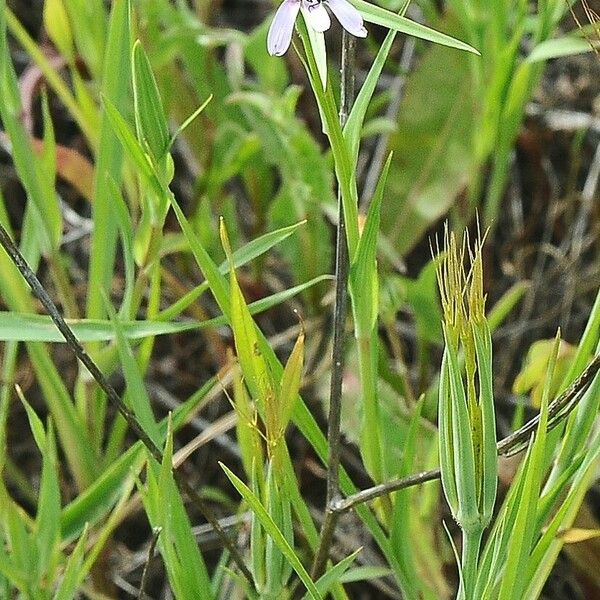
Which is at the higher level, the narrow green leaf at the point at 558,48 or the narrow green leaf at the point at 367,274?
the narrow green leaf at the point at 558,48

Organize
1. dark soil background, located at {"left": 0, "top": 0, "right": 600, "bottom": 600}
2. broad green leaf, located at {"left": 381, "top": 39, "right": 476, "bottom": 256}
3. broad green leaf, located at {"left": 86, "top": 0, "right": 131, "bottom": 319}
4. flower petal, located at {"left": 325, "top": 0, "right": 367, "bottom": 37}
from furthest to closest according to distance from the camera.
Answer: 1. broad green leaf, located at {"left": 381, "top": 39, "right": 476, "bottom": 256}
2. dark soil background, located at {"left": 0, "top": 0, "right": 600, "bottom": 600}
3. broad green leaf, located at {"left": 86, "top": 0, "right": 131, "bottom": 319}
4. flower petal, located at {"left": 325, "top": 0, "right": 367, "bottom": 37}

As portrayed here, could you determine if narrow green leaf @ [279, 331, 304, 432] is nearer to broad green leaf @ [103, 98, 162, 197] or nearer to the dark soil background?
broad green leaf @ [103, 98, 162, 197]

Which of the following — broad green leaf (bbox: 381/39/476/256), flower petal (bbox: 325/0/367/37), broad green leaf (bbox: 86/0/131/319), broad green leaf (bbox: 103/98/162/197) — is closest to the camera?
flower petal (bbox: 325/0/367/37)

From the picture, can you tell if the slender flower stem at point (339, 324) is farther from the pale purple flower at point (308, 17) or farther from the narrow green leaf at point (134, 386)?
the narrow green leaf at point (134, 386)

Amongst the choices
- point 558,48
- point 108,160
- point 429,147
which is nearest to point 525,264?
point 429,147

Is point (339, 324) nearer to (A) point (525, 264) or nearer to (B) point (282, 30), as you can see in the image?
(B) point (282, 30)

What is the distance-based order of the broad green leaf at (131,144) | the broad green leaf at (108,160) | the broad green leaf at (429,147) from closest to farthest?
the broad green leaf at (131,144) < the broad green leaf at (108,160) < the broad green leaf at (429,147)

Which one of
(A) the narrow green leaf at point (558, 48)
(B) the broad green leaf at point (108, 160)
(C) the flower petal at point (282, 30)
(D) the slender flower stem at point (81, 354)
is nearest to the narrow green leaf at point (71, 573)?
(D) the slender flower stem at point (81, 354)

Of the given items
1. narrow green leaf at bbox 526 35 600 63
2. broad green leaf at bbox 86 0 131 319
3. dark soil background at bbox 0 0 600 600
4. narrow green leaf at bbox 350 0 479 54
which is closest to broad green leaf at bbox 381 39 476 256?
dark soil background at bbox 0 0 600 600
